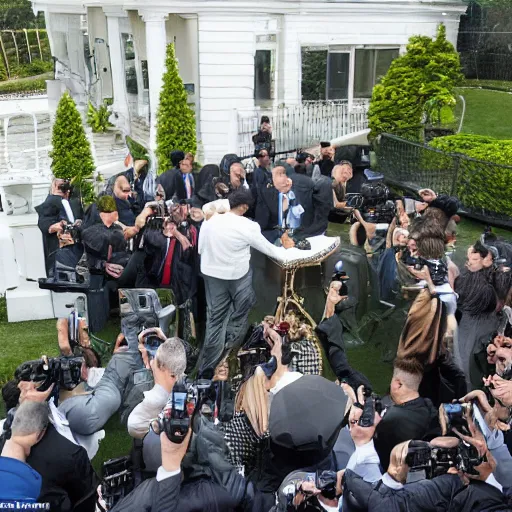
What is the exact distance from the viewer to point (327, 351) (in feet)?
20.1

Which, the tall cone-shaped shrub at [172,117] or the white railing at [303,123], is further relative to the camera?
the white railing at [303,123]

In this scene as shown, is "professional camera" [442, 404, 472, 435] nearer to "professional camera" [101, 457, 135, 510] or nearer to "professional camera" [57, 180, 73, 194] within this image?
"professional camera" [101, 457, 135, 510]

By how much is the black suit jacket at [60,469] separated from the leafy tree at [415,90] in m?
12.1

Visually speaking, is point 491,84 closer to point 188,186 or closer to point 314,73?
point 314,73

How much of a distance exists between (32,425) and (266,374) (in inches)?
61.0

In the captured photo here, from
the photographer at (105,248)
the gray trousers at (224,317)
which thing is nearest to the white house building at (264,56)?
the photographer at (105,248)

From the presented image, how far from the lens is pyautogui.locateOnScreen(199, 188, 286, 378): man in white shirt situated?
6.72 m

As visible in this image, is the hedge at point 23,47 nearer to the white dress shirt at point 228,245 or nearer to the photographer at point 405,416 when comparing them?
the white dress shirt at point 228,245

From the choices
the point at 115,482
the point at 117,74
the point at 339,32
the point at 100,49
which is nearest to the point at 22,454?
the point at 115,482

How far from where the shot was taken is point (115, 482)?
160 inches

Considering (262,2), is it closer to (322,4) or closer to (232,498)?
(322,4)

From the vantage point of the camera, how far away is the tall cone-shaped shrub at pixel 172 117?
1459cm

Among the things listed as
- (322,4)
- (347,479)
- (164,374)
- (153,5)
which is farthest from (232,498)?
(322,4)

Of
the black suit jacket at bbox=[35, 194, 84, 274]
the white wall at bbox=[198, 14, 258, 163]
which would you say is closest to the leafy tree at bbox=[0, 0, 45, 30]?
the white wall at bbox=[198, 14, 258, 163]
